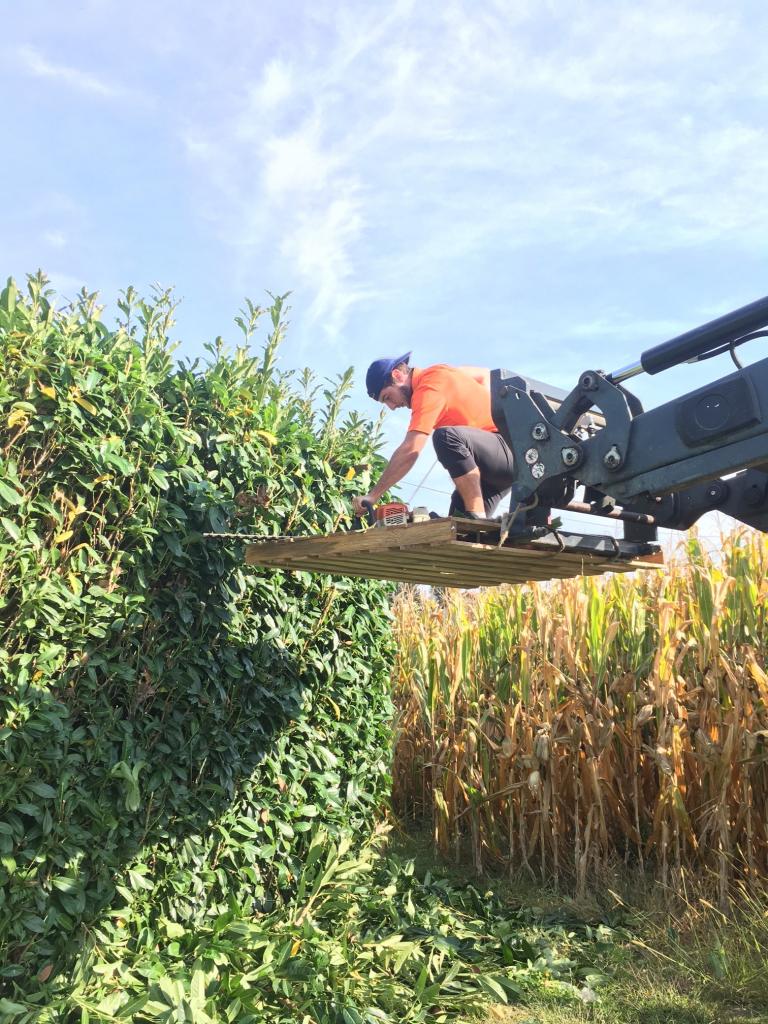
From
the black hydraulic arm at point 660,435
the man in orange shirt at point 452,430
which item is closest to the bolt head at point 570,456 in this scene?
the black hydraulic arm at point 660,435

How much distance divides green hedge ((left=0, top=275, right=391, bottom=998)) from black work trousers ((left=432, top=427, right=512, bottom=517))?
0.92 meters

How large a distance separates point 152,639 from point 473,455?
1.95 metres

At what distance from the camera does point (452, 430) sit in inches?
180

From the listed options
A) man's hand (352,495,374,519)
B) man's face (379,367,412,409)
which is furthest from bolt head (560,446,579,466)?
man's face (379,367,412,409)

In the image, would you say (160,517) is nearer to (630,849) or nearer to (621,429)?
(621,429)

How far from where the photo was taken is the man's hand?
4.66m

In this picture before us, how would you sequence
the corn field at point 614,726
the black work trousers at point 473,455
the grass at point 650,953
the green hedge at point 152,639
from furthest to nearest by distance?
the corn field at point 614,726 < the black work trousers at point 473,455 < the grass at point 650,953 < the green hedge at point 152,639

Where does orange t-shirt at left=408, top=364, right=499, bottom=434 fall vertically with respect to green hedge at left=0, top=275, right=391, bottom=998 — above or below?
above

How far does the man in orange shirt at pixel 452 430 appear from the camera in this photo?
4539 mm

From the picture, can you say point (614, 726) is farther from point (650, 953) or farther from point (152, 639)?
point (152, 639)

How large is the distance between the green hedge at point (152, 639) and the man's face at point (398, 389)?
545 mm

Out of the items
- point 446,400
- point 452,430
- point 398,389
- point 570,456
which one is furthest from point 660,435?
point 398,389

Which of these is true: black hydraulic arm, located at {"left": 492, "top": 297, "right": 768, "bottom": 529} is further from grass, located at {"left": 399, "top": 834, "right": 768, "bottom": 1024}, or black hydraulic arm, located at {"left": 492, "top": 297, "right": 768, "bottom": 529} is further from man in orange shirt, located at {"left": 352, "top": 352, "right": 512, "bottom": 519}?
grass, located at {"left": 399, "top": 834, "right": 768, "bottom": 1024}

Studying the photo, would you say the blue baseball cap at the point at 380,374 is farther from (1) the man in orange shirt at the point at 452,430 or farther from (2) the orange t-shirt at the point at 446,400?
(2) the orange t-shirt at the point at 446,400
